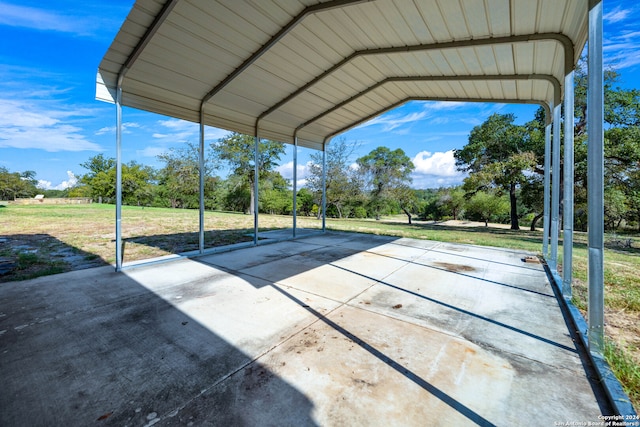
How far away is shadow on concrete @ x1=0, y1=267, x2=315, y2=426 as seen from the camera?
1.41m

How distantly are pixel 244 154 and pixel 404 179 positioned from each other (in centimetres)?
1287

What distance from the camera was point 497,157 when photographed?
47.4ft

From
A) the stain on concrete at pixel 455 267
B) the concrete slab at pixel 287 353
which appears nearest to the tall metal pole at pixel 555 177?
the concrete slab at pixel 287 353

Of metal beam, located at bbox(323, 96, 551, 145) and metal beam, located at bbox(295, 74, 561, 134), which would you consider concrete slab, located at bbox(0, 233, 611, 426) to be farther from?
metal beam, located at bbox(323, 96, 551, 145)

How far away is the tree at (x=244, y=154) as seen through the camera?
20.2m

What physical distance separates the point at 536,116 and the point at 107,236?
1976 cm

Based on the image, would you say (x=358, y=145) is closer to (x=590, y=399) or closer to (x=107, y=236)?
(x=107, y=236)

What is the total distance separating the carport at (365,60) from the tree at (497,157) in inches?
343

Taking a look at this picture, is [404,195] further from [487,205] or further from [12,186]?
[12,186]

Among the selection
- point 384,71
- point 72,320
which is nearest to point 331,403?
point 72,320

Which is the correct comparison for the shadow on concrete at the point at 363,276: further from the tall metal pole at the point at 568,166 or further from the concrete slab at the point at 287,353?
the tall metal pole at the point at 568,166

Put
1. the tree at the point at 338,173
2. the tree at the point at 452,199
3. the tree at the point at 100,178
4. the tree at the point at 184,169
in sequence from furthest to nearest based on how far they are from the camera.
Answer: the tree at the point at 100,178
the tree at the point at 452,199
the tree at the point at 184,169
the tree at the point at 338,173

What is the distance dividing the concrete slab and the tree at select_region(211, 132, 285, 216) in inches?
688

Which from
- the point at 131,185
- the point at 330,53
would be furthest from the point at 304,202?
the point at 330,53
